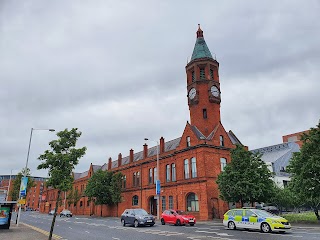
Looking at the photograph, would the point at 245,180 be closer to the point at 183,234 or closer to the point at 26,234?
the point at 183,234

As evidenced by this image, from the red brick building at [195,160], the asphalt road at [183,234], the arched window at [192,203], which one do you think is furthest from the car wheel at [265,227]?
the arched window at [192,203]

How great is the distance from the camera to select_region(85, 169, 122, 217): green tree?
4956 centimetres

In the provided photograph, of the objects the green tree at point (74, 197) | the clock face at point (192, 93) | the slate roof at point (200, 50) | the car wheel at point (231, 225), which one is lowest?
the car wheel at point (231, 225)

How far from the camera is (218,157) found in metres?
36.5

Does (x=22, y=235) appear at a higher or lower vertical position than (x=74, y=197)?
lower

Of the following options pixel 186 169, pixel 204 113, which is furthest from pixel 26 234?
pixel 204 113

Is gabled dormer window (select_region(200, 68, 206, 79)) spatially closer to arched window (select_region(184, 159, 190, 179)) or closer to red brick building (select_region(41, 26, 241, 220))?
red brick building (select_region(41, 26, 241, 220))

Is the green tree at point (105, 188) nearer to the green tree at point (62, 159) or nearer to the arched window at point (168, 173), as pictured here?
the arched window at point (168, 173)

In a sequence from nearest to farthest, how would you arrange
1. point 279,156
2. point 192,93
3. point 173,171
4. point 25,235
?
point 25,235
point 173,171
point 192,93
point 279,156

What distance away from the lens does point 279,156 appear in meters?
65.9

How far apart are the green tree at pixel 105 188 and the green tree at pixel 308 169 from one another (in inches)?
1339

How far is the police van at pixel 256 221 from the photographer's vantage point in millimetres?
17100

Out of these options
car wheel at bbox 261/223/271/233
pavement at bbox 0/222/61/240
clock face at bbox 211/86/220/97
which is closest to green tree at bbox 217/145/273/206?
car wheel at bbox 261/223/271/233

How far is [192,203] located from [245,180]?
36.6ft
